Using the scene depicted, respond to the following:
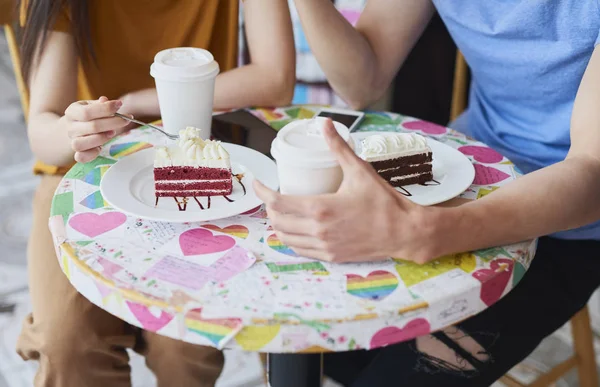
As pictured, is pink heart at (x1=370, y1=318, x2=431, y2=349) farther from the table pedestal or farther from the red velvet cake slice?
the red velvet cake slice

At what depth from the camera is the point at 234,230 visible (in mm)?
978

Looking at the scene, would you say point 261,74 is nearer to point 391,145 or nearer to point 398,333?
point 391,145

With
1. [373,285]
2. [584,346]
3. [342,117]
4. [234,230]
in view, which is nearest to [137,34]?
[342,117]

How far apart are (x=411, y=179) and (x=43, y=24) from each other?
0.84 m

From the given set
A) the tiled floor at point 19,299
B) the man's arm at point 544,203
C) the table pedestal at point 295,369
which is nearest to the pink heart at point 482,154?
the man's arm at point 544,203

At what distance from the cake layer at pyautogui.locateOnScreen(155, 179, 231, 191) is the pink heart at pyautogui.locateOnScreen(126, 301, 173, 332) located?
10.2 inches

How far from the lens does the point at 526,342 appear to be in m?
1.18

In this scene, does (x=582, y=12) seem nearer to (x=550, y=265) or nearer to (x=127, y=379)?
(x=550, y=265)

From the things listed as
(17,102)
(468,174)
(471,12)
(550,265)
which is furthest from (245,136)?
(17,102)

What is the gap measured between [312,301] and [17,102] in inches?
128

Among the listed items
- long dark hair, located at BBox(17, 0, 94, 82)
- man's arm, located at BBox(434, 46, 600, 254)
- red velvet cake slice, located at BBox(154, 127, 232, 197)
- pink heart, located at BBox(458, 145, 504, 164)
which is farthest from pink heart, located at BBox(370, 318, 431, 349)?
long dark hair, located at BBox(17, 0, 94, 82)

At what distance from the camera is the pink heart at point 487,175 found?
3.68 feet

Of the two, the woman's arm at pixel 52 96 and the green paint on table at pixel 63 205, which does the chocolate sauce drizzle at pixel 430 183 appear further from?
the woman's arm at pixel 52 96

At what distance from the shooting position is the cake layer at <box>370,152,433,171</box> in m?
1.04
